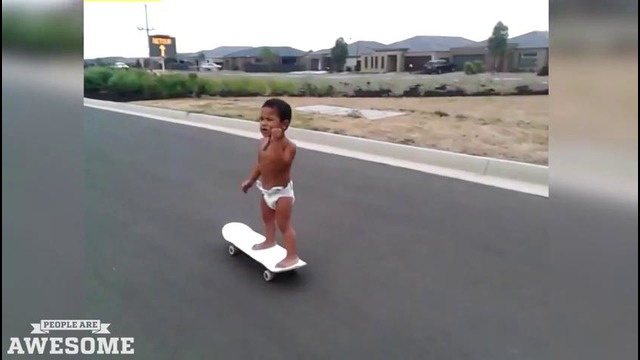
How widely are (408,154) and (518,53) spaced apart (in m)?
0.69

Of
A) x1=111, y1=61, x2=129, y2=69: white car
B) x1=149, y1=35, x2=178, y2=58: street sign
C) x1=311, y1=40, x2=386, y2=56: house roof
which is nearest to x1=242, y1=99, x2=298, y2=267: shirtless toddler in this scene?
x1=311, y1=40, x2=386, y2=56: house roof

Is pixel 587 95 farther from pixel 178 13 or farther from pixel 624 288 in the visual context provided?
pixel 178 13

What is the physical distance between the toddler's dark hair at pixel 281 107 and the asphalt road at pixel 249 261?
0.60ft

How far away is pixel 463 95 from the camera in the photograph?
229cm

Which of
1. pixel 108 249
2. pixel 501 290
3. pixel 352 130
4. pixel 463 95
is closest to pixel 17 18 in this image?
pixel 108 249

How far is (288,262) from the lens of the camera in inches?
84.7

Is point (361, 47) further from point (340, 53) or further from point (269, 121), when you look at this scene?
point (269, 121)

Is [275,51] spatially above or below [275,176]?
above

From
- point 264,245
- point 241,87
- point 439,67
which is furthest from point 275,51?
point 264,245

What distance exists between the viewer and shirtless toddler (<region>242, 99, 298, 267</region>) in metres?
2.12

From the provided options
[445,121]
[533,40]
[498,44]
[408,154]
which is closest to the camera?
[533,40]

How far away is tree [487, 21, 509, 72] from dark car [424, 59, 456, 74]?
0.52 feet
